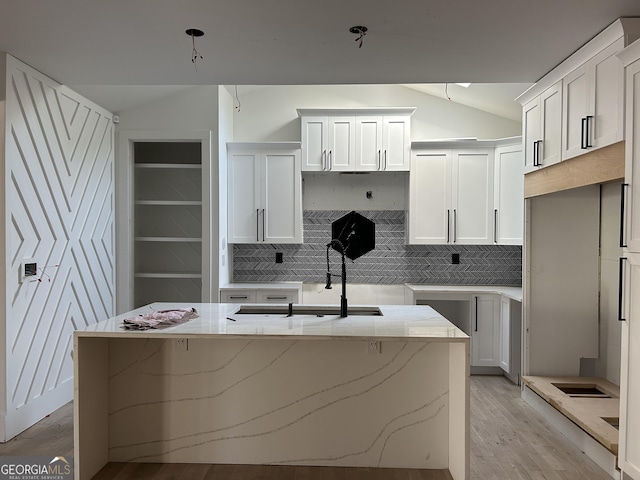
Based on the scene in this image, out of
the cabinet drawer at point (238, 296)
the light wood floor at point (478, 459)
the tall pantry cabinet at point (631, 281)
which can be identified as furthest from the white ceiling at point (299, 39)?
the light wood floor at point (478, 459)

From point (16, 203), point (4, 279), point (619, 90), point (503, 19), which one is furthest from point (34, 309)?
point (619, 90)

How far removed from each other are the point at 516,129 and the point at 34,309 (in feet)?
15.6

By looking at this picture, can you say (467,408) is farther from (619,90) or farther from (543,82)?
(543,82)

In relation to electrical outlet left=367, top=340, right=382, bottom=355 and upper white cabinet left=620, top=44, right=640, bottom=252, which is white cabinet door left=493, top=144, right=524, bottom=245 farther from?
electrical outlet left=367, top=340, right=382, bottom=355

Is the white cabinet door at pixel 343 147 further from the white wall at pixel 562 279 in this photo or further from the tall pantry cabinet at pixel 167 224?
the white wall at pixel 562 279

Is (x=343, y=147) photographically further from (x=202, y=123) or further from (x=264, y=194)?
(x=202, y=123)

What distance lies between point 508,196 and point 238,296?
280 centimetres

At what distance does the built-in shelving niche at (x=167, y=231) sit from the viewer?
5457mm

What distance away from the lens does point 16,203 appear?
3289 mm

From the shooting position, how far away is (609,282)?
12.1 ft

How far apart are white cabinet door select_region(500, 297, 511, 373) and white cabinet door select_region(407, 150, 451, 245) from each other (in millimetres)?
860

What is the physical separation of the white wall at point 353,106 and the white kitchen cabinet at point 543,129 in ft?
4.50

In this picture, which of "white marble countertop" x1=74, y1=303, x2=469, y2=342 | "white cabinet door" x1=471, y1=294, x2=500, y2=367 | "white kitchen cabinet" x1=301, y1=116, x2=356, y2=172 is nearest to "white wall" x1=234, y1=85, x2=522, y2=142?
"white kitchen cabinet" x1=301, y1=116, x2=356, y2=172

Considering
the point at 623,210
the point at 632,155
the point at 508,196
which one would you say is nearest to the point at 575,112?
the point at 632,155
